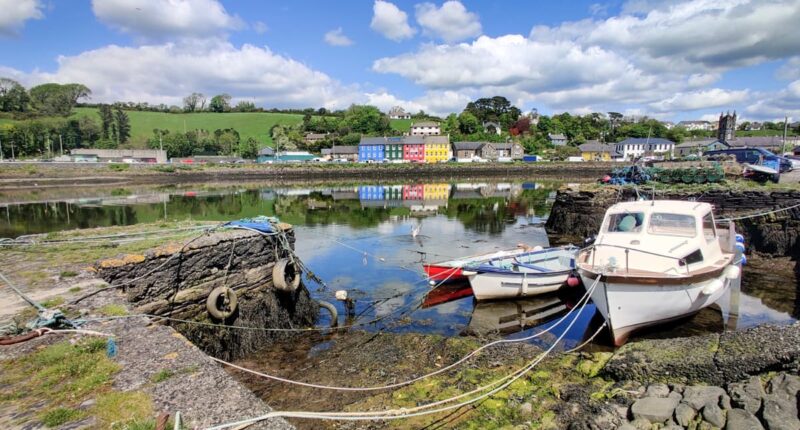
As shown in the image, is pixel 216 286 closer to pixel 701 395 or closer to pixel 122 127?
pixel 701 395

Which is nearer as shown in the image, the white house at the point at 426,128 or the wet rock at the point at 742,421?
the wet rock at the point at 742,421

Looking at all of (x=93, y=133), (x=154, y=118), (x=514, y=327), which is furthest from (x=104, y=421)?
(x=154, y=118)

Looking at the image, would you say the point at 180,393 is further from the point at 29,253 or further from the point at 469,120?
the point at 469,120

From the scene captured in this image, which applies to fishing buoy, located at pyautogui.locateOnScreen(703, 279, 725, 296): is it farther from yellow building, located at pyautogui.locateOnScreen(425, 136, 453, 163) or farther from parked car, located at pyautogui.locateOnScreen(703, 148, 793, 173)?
yellow building, located at pyautogui.locateOnScreen(425, 136, 453, 163)

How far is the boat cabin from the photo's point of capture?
1108 centimetres

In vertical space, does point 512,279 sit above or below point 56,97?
below

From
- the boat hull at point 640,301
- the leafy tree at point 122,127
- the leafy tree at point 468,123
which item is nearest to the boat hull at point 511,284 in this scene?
the boat hull at point 640,301

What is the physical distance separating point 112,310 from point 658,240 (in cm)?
1351

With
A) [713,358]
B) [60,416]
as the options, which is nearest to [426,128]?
[713,358]

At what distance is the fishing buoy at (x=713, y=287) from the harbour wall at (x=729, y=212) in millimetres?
5399

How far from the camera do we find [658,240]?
1198 centimetres

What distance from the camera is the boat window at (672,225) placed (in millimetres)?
12117

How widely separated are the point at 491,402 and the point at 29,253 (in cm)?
1204

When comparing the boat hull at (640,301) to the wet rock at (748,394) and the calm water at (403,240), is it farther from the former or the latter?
the wet rock at (748,394)
